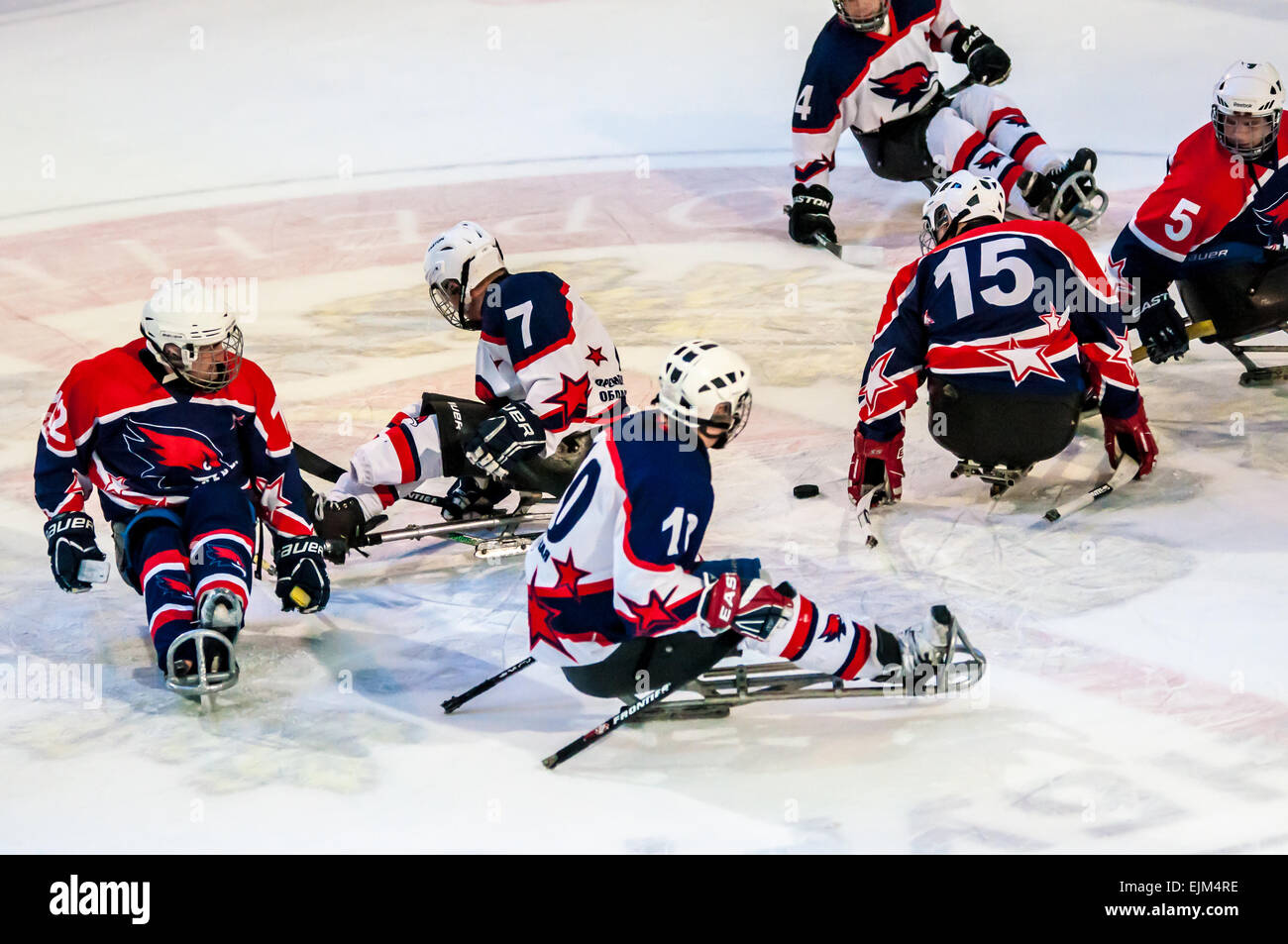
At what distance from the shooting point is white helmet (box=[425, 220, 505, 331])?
19.4 ft

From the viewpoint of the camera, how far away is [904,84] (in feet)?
30.1

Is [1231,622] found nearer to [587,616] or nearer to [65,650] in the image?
[587,616]

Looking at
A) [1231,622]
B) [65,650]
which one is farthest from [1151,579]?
[65,650]

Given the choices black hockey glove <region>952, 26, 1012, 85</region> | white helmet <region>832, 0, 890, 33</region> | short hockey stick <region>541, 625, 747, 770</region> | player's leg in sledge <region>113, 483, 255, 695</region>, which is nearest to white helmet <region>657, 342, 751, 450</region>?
short hockey stick <region>541, 625, 747, 770</region>

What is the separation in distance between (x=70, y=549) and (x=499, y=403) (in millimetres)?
1672

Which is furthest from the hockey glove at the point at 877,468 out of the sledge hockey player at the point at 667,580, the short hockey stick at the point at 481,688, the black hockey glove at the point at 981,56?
Result: the black hockey glove at the point at 981,56

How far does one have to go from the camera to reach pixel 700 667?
4.50 metres

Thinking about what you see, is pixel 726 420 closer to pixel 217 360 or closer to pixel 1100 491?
pixel 217 360

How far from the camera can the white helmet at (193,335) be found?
16.3ft

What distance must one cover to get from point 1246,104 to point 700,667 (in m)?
3.44

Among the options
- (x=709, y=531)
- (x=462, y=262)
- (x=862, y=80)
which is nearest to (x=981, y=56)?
(x=862, y=80)

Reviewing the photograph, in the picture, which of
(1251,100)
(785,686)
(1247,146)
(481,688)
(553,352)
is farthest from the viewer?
(1247,146)

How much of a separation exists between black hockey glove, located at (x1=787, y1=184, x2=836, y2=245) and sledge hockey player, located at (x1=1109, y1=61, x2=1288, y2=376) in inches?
101

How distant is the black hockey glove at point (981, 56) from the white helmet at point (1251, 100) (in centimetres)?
280
